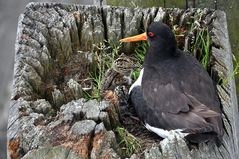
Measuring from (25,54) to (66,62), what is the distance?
1.39ft

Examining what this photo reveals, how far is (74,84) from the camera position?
14.3 ft

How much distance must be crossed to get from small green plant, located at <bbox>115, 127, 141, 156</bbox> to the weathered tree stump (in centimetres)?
7

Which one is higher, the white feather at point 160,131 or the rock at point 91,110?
the rock at point 91,110

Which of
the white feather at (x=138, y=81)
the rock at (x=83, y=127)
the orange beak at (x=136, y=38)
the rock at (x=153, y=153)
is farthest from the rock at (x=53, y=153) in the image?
the orange beak at (x=136, y=38)

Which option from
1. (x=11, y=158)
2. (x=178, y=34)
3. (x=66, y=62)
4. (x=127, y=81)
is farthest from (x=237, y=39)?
(x=11, y=158)

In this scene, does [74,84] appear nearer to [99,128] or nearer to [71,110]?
[71,110]

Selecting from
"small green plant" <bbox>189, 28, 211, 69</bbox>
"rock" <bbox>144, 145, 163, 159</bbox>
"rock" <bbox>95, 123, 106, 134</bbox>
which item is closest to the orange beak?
"small green plant" <bbox>189, 28, 211, 69</bbox>

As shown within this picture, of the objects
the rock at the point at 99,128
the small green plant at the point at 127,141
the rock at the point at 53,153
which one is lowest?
the small green plant at the point at 127,141

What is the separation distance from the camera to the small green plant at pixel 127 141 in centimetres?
404

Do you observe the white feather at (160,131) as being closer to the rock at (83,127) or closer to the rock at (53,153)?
the rock at (83,127)

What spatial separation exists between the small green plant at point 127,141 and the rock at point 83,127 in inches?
8.6

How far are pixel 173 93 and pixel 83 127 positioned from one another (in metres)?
Answer: 0.82

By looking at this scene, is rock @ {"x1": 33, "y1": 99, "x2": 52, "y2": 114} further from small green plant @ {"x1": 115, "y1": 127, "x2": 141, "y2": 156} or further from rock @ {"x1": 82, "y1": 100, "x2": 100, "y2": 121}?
small green plant @ {"x1": 115, "y1": 127, "x2": 141, "y2": 156}

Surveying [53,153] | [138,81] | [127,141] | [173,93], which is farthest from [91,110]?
[138,81]
